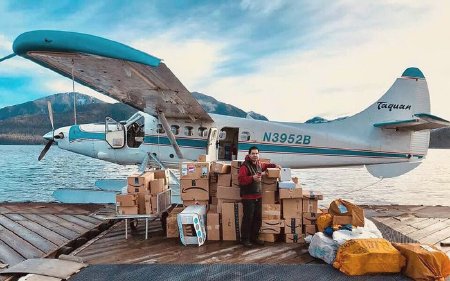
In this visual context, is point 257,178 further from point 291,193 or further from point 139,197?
point 139,197

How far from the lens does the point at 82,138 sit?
11438 millimetres

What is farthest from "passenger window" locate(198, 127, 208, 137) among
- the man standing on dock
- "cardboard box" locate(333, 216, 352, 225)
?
"cardboard box" locate(333, 216, 352, 225)

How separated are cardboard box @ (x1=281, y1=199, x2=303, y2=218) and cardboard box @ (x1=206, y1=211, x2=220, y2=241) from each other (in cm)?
112

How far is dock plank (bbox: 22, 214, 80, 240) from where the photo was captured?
587cm

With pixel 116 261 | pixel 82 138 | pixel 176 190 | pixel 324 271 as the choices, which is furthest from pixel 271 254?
pixel 82 138

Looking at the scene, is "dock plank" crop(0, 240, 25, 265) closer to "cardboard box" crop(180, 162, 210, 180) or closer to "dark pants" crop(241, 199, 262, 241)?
"cardboard box" crop(180, 162, 210, 180)

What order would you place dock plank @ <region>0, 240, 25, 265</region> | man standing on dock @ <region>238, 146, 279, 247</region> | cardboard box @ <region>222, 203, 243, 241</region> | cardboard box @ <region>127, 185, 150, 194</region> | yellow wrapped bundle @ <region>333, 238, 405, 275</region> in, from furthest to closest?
cardboard box @ <region>127, 185, 150, 194</region>, cardboard box @ <region>222, 203, 243, 241</region>, man standing on dock @ <region>238, 146, 279, 247</region>, dock plank @ <region>0, 240, 25, 265</region>, yellow wrapped bundle @ <region>333, 238, 405, 275</region>

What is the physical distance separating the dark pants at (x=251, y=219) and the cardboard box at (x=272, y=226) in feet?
0.54

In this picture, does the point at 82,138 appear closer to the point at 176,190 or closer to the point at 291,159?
the point at 176,190

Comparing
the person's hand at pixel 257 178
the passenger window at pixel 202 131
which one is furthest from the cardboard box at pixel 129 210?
the passenger window at pixel 202 131

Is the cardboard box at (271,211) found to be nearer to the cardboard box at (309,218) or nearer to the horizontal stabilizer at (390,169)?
the cardboard box at (309,218)

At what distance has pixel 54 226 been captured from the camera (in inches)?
252

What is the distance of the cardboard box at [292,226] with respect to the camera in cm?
553

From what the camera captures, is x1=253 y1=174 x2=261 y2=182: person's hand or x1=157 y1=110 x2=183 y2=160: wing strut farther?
x1=157 y1=110 x2=183 y2=160: wing strut
